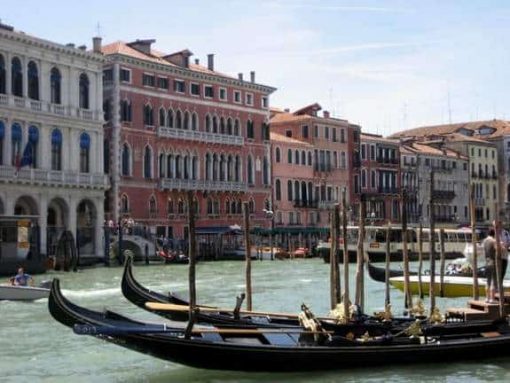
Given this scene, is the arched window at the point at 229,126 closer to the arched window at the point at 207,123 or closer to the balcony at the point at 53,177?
the arched window at the point at 207,123

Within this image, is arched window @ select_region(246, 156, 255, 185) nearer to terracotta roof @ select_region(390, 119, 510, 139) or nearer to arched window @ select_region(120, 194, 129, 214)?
arched window @ select_region(120, 194, 129, 214)

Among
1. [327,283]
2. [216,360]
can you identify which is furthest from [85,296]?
[216,360]

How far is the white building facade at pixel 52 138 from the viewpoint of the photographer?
87.2 feet

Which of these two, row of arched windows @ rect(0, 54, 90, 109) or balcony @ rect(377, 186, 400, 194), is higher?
row of arched windows @ rect(0, 54, 90, 109)

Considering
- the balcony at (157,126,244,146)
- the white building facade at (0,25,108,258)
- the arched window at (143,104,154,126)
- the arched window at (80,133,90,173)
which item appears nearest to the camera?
the white building facade at (0,25,108,258)

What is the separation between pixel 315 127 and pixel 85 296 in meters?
26.6

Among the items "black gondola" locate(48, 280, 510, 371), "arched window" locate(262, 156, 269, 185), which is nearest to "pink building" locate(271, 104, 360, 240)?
"arched window" locate(262, 156, 269, 185)

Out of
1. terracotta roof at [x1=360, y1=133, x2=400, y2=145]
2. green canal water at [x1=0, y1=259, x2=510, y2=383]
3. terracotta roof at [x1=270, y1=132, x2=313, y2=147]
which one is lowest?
green canal water at [x1=0, y1=259, x2=510, y2=383]

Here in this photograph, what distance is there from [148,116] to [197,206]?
4.11 m

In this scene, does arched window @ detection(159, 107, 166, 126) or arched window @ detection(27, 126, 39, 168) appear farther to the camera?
arched window @ detection(159, 107, 166, 126)

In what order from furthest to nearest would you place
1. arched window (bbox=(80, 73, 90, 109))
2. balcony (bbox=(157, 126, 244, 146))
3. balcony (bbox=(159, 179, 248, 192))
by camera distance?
1. balcony (bbox=(157, 126, 244, 146))
2. balcony (bbox=(159, 179, 248, 192))
3. arched window (bbox=(80, 73, 90, 109))

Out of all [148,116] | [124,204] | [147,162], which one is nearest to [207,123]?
[148,116]

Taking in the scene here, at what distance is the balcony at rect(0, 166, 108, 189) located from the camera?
26.2 meters

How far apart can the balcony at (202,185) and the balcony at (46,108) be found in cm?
493
